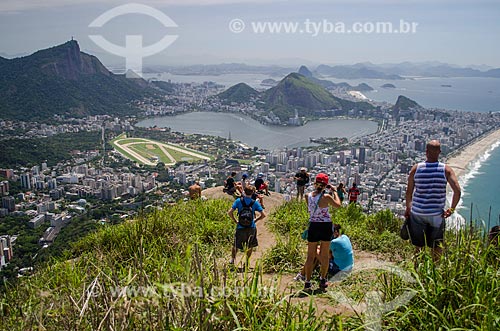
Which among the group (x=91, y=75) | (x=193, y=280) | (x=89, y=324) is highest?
(x=91, y=75)

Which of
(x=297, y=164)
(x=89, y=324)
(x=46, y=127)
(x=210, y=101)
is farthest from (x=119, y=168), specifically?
(x=210, y=101)

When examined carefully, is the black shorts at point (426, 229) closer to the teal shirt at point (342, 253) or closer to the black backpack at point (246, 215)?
the teal shirt at point (342, 253)

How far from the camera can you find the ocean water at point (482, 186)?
19594 millimetres

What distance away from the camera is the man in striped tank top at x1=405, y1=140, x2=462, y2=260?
11.6 feet

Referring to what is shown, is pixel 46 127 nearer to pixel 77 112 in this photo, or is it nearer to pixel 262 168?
pixel 77 112

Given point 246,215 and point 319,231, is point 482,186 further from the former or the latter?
point 319,231

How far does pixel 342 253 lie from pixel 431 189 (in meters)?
1.05

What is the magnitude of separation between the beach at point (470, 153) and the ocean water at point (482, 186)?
1.29ft

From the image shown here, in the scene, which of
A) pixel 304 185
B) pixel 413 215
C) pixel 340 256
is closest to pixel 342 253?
pixel 340 256

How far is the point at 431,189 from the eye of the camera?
356 cm

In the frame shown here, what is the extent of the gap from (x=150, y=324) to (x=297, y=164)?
26.8 meters

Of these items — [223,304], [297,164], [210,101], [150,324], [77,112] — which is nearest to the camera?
[150,324]

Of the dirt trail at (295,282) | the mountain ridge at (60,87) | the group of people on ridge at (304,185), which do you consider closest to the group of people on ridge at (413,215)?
the dirt trail at (295,282)

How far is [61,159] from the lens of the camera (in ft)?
108
